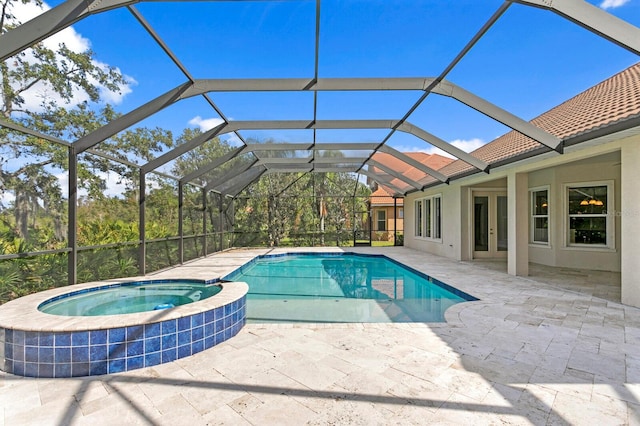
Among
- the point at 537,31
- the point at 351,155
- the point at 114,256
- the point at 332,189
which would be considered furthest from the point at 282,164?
the point at 537,31

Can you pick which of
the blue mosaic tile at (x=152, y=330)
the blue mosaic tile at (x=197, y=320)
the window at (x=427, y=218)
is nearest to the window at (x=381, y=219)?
the window at (x=427, y=218)

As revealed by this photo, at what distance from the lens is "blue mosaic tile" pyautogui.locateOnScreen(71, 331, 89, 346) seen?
3117mm

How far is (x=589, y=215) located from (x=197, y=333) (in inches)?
389

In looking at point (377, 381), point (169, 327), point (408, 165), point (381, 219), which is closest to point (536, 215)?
point (408, 165)

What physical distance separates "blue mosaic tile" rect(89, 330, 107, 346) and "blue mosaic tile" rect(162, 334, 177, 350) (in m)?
0.51

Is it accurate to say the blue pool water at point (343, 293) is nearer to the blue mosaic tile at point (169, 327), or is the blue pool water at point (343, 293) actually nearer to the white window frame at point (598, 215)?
the blue mosaic tile at point (169, 327)

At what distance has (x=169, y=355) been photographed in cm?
337

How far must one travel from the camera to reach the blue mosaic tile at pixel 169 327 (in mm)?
3381

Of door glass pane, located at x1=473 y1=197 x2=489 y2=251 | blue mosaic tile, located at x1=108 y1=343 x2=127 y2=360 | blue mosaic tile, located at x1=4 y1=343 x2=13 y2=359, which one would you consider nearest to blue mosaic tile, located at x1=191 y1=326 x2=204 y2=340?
blue mosaic tile, located at x1=108 y1=343 x2=127 y2=360

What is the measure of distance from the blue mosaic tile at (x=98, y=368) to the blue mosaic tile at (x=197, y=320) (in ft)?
2.70

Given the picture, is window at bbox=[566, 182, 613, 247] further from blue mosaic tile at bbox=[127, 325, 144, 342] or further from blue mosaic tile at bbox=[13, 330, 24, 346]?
blue mosaic tile at bbox=[13, 330, 24, 346]

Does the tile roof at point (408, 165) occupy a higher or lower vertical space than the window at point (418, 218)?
higher

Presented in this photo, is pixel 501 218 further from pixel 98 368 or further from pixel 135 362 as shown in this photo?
pixel 98 368

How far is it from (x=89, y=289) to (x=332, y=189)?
1197 cm
